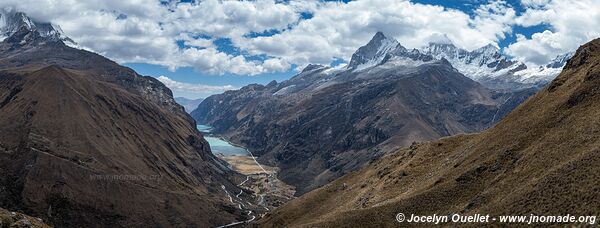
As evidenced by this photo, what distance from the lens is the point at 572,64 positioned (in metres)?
145

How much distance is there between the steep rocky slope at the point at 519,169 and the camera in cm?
7925

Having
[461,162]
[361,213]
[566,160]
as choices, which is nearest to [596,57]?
[461,162]

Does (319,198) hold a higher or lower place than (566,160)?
lower

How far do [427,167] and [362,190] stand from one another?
1037 inches

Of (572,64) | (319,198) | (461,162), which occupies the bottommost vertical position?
(319,198)

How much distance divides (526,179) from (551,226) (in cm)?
2181

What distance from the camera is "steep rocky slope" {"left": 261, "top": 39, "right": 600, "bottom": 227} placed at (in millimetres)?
79250

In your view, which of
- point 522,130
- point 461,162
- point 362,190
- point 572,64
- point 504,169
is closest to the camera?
point 504,169

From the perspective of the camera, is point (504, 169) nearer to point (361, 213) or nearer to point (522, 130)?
point (522, 130)

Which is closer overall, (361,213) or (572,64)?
(361,213)

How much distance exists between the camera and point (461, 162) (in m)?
124

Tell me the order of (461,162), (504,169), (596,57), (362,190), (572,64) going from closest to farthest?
1. (504,169)
2. (461,162)
3. (596,57)
4. (572,64)
5. (362,190)

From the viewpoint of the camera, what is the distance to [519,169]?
9669 centimetres

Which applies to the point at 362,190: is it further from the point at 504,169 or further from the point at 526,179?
the point at 526,179
